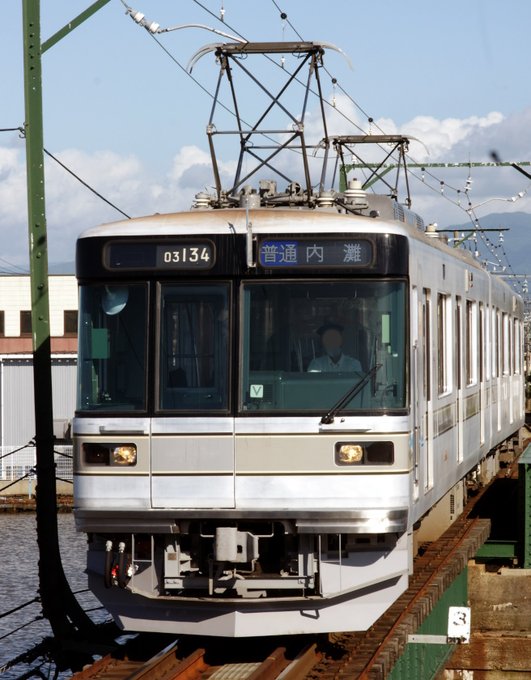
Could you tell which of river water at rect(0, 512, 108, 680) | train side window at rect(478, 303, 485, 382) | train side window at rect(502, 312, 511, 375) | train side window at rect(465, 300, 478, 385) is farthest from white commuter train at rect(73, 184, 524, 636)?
river water at rect(0, 512, 108, 680)

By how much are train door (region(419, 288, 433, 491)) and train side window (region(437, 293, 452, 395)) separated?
705mm

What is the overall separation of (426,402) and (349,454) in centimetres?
175

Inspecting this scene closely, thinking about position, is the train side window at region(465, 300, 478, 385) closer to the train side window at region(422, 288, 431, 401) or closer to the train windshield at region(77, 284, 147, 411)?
the train side window at region(422, 288, 431, 401)

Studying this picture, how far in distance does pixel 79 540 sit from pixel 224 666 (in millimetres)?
28769

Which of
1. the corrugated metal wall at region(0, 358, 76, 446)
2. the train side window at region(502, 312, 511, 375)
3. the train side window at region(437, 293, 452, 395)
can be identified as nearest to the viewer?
the train side window at region(437, 293, 452, 395)

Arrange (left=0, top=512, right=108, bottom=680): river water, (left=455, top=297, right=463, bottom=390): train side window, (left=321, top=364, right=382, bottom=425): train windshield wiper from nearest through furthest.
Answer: (left=321, top=364, right=382, bottom=425): train windshield wiper
(left=455, top=297, right=463, bottom=390): train side window
(left=0, top=512, right=108, bottom=680): river water

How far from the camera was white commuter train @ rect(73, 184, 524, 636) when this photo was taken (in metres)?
9.97

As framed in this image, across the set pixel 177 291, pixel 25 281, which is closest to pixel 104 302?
pixel 177 291

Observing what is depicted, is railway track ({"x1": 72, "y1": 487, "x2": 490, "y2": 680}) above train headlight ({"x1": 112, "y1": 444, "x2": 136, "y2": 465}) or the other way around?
the other way around

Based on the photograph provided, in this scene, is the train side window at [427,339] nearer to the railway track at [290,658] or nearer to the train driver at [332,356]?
the train driver at [332,356]

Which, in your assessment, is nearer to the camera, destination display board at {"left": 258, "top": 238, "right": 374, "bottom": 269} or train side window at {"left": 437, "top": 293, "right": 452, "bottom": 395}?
destination display board at {"left": 258, "top": 238, "right": 374, "bottom": 269}

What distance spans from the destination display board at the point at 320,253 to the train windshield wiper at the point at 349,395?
2.53ft

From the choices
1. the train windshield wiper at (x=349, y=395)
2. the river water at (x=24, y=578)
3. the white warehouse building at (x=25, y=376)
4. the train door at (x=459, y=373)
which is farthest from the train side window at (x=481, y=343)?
the white warehouse building at (x=25, y=376)

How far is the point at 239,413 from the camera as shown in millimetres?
10039
